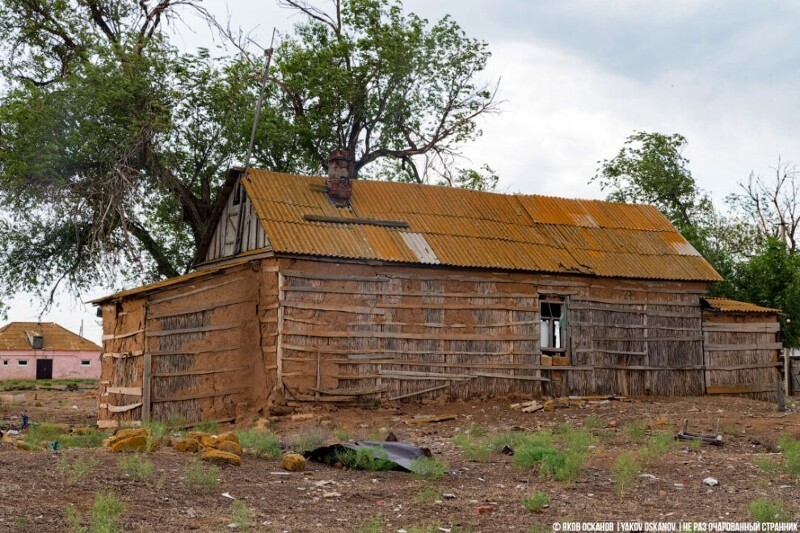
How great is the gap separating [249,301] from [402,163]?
1436 cm

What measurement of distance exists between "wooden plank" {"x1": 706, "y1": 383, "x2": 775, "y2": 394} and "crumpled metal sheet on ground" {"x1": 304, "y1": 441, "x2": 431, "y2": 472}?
1386 centimetres

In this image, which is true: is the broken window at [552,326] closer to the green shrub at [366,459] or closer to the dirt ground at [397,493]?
the dirt ground at [397,493]

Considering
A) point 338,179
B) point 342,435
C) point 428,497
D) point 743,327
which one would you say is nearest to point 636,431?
point 342,435

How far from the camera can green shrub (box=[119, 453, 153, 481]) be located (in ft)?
31.7

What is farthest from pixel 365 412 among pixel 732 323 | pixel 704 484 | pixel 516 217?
pixel 732 323

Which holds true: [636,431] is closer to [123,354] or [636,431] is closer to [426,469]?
[426,469]

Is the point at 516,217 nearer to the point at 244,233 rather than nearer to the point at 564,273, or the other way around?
the point at 564,273

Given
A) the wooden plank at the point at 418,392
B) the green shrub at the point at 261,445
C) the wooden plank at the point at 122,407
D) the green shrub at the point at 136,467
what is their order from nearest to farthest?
the green shrub at the point at 136,467
the green shrub at the point at 261,445
the wooden plank at the point at 122,407
the wooden plank at the point at 418,392

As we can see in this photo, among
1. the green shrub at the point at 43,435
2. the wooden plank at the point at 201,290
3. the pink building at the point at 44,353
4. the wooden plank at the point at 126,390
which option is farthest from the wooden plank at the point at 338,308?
the pink building at the point at 44,353

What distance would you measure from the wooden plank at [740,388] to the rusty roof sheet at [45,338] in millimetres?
38111

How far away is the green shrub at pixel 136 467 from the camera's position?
9672 millimetres

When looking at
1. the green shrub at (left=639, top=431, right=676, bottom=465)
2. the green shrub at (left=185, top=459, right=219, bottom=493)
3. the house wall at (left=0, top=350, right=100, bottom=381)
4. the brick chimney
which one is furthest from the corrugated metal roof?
the house wall at (left=0, top=350, right=100, bottom=381)

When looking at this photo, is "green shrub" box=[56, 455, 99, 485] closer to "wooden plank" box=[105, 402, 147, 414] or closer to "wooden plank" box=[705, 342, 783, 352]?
"wooden plank" box=[105, 402, 147, 414]

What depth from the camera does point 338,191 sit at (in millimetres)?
21422
